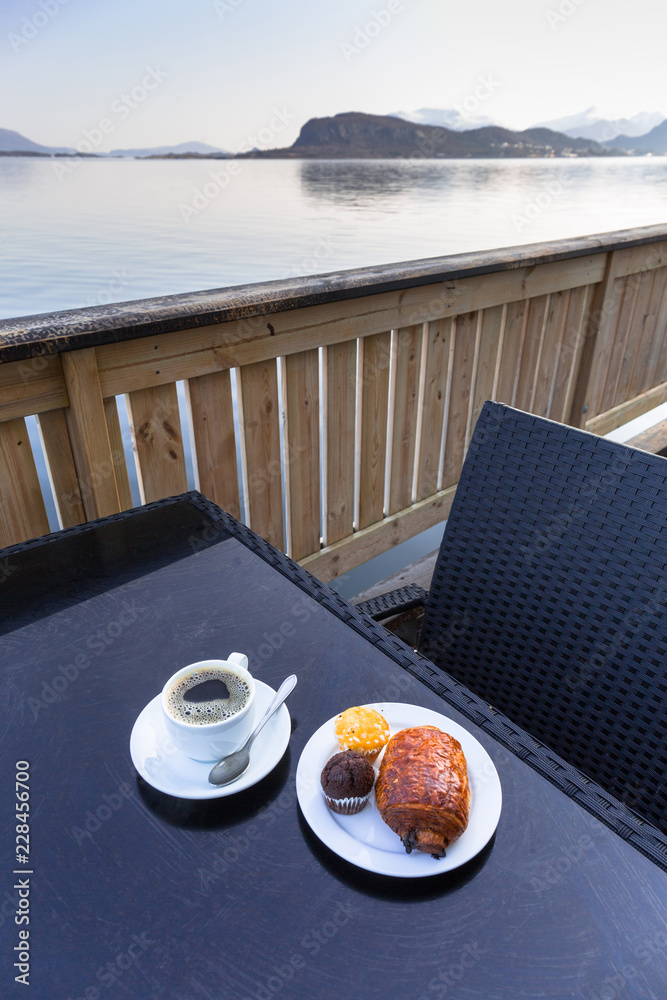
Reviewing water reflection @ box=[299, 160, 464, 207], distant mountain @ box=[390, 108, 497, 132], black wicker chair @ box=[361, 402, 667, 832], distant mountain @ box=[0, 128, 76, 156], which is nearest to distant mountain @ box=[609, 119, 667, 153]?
distant mountain @ box=[390, 108, 497, 132]

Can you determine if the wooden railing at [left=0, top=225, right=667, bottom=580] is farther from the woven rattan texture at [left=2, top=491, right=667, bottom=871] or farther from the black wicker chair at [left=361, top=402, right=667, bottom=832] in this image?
the black wicker chair at [left=361, top=402, right=667, bottom=832]

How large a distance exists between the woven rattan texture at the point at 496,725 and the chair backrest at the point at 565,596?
338 mm

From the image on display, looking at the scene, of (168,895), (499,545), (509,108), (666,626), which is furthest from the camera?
(509,108)

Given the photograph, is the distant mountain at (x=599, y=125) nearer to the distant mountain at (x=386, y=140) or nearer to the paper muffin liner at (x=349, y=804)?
the distant mountain at (x=386, y=140)

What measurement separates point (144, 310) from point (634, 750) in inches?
52.6

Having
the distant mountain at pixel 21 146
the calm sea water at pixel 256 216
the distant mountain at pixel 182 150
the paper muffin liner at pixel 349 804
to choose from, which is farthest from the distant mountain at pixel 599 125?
the paper muffin liner at pixel 349 804

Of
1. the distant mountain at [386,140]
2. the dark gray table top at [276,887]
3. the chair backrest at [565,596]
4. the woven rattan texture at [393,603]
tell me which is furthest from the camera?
the distant mountain at [386,140]

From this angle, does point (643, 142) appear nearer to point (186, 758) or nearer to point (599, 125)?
point (599, 125)

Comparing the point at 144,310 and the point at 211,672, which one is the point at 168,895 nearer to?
the point at 211,672

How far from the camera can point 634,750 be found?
0.92 meters

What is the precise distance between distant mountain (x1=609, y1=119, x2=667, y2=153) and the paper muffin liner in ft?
13.3

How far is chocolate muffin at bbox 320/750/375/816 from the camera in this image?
57cm

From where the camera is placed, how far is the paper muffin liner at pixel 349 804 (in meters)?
0.58

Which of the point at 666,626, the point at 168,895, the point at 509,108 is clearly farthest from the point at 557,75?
the point at 168,895
